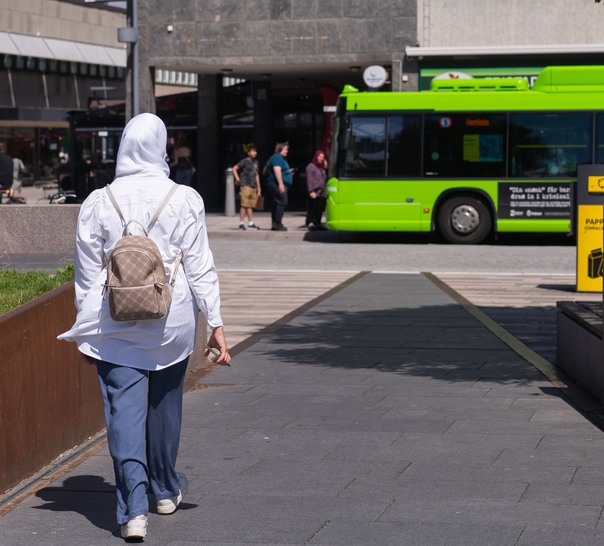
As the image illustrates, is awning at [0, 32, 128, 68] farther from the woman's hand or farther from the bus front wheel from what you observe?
the woman's hand

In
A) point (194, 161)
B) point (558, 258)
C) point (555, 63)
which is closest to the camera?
point (558, 258)

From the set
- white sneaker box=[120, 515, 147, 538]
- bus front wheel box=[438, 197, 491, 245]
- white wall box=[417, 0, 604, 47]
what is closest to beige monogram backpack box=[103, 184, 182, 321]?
white sneaker box=[120, 515, 147, 538]

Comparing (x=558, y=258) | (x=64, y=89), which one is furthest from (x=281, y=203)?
(x=64, y=89)

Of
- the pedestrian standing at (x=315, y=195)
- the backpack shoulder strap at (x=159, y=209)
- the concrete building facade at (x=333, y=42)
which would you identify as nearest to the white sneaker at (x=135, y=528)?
the backpack shoulder strap at (x=159, y=209)

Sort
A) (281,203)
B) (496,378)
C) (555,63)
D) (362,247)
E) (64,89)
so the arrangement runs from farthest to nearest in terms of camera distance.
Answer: (64,89) → (555,63) → (281,203) → (362,247) → (496,378)

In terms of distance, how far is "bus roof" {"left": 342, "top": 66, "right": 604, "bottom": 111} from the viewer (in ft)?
74.5

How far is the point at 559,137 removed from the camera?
2273 centimetres

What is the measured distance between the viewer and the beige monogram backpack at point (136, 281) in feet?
15.9

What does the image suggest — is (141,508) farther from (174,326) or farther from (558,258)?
(558,258)

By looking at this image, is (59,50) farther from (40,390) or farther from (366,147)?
(40,390)

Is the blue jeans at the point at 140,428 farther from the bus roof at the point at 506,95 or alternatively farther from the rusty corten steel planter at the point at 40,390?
the bus roof at the point at 506,95

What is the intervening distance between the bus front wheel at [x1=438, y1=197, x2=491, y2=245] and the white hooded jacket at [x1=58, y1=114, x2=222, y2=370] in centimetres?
1797

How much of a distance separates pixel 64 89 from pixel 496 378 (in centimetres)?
5018

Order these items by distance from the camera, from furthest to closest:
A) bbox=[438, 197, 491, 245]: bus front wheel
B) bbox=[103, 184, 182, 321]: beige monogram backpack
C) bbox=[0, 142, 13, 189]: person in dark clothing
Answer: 1. bbox=[0, 142, 13, 189]: person in dark clothing
2. bbox=[438, 197, 491, 245]: bus front wheel
3. bbox=[103, 184, 182, 321]: beige monogram backpack
